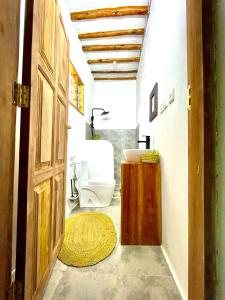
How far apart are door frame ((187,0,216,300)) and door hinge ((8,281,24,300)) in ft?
2.22

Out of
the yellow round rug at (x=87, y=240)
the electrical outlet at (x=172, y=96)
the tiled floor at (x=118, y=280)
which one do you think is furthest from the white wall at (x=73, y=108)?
the electrical outlet at (x=172, y=96)

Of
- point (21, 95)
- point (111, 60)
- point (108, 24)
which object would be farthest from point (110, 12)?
point (21, 95)

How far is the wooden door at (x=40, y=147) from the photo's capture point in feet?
2.56

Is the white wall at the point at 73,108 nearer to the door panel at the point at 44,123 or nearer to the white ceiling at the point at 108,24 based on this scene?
the white ceiling at the point at 108,24

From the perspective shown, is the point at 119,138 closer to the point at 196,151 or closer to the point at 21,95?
the point at 21,95

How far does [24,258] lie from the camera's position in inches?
30.0

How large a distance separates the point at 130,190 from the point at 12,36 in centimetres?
137

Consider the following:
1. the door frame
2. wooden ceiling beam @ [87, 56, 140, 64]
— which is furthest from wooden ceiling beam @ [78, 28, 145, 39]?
the door frame

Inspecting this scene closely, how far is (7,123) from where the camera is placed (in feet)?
2.36

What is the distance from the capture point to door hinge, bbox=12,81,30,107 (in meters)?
0.77

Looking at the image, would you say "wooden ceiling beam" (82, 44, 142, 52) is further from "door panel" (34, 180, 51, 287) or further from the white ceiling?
"door panel" (34, 180, 51, 287)

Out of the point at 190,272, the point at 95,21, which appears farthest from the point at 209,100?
the point at 95,21

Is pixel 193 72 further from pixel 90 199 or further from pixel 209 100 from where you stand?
pixel 90 199

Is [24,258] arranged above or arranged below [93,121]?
below
